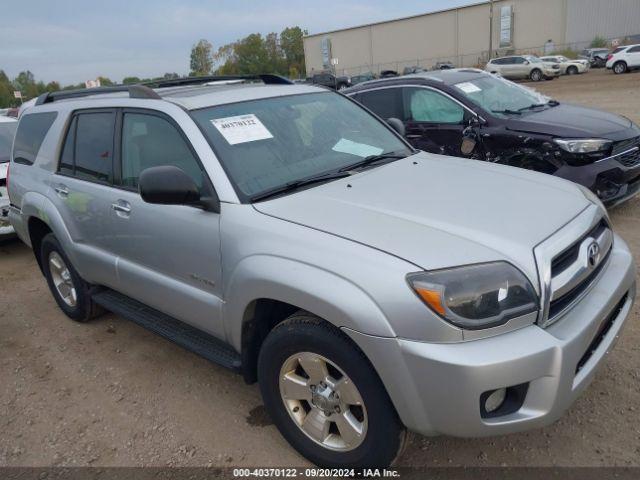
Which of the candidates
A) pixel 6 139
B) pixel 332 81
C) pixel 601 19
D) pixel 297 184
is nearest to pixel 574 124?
pixel 297 184

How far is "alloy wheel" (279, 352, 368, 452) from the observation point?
229 centimetres

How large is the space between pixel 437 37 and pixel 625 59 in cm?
4111

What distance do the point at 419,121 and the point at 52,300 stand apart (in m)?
4.40

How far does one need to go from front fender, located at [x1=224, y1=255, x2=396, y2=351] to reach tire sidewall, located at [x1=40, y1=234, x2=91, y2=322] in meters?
2.02

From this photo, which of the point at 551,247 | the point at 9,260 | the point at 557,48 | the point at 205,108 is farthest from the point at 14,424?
the point at 557,48

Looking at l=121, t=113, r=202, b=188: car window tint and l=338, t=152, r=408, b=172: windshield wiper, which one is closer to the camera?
l=121, t=113, r=202, b=188: car window tint

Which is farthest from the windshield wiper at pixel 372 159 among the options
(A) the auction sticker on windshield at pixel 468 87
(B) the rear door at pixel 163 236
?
(A) the auction sticker on windshield at pixel 468 87

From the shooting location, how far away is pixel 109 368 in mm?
3654

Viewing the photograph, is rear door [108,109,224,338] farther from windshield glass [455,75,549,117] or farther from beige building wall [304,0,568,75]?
beige building wall [304,0,568,75]

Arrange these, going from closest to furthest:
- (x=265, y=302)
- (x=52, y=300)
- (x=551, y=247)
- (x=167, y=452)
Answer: (x=551, y=247) → (x=265, y=302) → (x=167, y=452) → (x=52, y=300)

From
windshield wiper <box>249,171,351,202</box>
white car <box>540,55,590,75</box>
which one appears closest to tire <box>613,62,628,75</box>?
white car <box>540,55,590,75</box>

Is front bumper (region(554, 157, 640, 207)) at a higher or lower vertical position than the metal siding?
lower

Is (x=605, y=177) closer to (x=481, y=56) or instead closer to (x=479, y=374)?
(x=479, y=374)

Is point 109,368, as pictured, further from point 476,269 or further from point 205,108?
point 476,269
